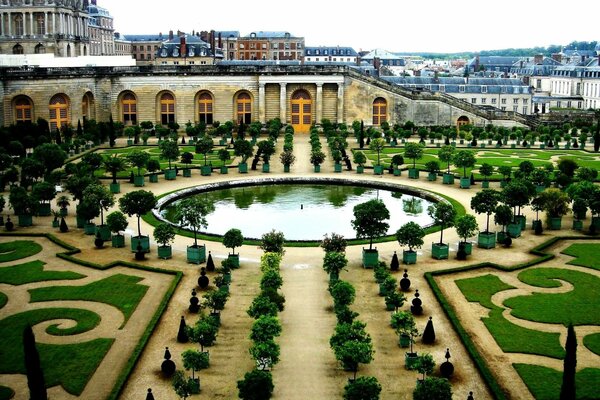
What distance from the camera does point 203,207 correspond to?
35.4 metres

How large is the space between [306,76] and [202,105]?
12.4 metres

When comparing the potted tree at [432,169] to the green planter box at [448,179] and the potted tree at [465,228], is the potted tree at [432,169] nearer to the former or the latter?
the green planter box at [448,179]

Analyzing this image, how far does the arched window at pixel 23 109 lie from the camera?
73750mm

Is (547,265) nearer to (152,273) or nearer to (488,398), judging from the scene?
(488,398)

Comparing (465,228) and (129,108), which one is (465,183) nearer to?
(465,228)

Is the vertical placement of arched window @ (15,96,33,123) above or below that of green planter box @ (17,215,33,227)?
above

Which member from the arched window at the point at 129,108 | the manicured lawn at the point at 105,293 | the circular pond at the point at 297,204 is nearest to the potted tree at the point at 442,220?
the circular pond at the point at 297,204

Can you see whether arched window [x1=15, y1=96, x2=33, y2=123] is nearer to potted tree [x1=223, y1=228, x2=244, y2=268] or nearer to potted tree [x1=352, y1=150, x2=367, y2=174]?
potted tree [x1=352, y1=150, x2=367, y2=174]

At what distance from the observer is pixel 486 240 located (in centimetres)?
3672

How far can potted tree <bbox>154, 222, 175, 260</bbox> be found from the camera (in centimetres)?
3397

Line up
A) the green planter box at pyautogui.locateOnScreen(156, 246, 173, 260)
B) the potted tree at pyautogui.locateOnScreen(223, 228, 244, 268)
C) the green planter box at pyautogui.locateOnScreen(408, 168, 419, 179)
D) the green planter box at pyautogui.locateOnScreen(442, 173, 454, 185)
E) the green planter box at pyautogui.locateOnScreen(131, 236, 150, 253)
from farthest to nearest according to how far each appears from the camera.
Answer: the green planter box at pyautogui.locateOnScreen(408, 168, 419, 179), the green planter box at pyautogui.locateOnScreen(442, 173, 454, 185), the green planter box at pyautogui.locateOnScreen(131, 236, 150, 253), the green planter box at pyautogui.locateOnScreen(156, 246, 173, 260), the potted tree at pyautogui.locateOnScreen(223, 228, 244, 268)

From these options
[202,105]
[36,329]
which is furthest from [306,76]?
[36,329]

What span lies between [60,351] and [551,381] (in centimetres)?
1614

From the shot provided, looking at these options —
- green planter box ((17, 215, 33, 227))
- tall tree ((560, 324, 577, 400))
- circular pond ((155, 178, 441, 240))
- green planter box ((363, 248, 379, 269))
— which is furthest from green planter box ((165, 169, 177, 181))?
tall tree ((560, 324, 577, 400))
